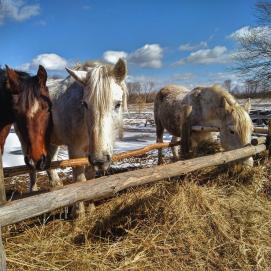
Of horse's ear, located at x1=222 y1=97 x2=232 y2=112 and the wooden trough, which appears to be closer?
the wooden trough

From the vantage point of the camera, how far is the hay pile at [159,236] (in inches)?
124

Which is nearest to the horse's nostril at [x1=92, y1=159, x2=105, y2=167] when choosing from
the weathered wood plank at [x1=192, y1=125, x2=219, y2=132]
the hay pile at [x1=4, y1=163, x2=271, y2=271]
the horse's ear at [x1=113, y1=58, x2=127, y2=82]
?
the hay pile at [x1=4, y1=163, x2=271, y2=271]

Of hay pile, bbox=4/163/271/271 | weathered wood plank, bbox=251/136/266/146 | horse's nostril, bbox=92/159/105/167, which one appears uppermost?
horse's nostril, bbox=92/159/105/167

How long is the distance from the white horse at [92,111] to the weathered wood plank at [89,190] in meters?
0.24

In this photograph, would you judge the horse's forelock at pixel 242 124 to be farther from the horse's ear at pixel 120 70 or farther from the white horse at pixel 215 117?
the horse's ear at pixel 120 70

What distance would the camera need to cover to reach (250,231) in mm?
3801

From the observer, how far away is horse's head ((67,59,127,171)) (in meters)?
3.39

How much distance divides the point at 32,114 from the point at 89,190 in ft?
3.40

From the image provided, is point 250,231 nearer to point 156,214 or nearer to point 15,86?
point 156,214

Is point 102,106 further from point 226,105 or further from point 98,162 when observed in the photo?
point 226,105

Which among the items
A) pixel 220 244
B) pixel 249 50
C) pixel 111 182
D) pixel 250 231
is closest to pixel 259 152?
pixel 250 231

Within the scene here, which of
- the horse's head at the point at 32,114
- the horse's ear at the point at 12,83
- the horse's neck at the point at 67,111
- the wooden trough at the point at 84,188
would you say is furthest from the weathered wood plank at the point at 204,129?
the horse's ear at the point at 12,83

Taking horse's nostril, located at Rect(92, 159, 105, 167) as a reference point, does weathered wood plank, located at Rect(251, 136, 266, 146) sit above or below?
below

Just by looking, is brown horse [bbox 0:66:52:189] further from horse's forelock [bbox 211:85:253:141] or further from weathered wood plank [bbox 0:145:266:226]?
horse's forelock [bbox 211:85:253:141]
